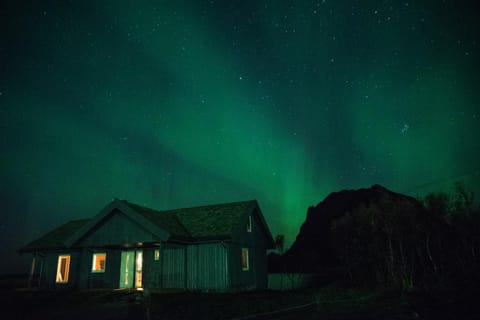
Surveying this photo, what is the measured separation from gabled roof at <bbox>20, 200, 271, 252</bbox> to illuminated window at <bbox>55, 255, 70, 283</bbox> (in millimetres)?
1077

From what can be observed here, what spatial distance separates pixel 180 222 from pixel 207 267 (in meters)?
5.12

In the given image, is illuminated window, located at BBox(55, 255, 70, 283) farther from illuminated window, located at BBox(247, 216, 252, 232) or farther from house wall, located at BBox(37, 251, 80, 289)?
illuminated window, located at BBox(247, 216, 252, 232)

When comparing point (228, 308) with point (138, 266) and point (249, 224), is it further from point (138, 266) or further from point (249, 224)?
point (138, 266)

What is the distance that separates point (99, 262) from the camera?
2344 cm

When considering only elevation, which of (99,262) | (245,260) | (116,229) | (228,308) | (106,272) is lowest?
(228,308)

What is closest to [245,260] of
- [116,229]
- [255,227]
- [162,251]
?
[255,227]

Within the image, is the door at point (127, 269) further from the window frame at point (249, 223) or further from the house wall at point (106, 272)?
the window frame at point (249, 223)

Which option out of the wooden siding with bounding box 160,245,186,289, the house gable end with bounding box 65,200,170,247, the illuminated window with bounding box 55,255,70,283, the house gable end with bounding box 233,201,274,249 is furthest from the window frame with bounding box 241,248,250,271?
the illuminated window with bounding box 55,255,70,283

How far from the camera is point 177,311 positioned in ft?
41.4

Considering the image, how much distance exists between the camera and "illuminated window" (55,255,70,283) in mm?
25030

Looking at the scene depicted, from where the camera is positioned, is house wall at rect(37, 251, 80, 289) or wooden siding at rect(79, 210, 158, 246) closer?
wooden siding at rect(79, 210, 158, 246)

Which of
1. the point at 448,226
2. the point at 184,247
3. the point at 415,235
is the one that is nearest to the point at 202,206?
the point at 184,247

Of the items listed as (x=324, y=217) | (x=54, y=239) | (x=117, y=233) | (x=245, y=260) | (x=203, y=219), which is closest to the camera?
(x=117, y=233)

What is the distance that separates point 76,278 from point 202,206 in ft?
35.1
